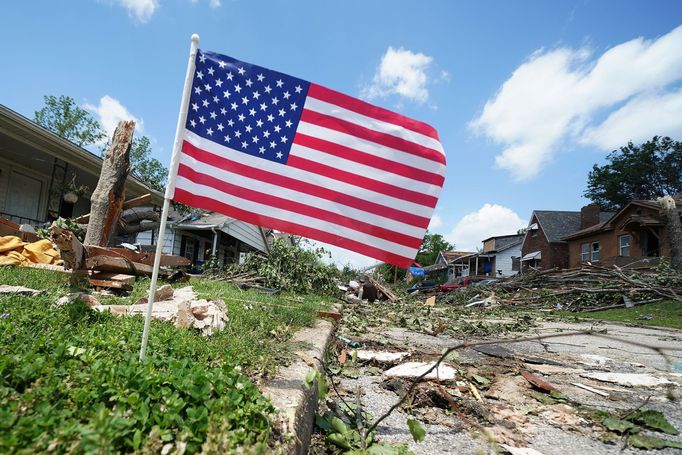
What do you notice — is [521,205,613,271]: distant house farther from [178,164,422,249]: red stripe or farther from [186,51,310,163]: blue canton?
[186,51,310,163]: blue canton

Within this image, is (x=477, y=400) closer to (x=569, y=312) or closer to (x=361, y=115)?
(x=361, y=115)

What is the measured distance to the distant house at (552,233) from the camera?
31.6m

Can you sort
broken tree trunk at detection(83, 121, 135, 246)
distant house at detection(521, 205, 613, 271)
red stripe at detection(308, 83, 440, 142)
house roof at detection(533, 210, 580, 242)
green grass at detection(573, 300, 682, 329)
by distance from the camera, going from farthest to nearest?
1. house roof at detection(533, 210, 580, 242)
2. distant house at detection(521, 205, 613, 271)
3. green grass at detection(573, 300, 682, 329)
4. broken tree trunk at detection(83, 121, 135, 246)
5. red stripe at detection(308, 83, 440, 142)

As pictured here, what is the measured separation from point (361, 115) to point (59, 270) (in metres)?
6.55

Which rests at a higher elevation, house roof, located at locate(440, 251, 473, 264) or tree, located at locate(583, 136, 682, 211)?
tree, located at locate(583, 136, 682, 211)

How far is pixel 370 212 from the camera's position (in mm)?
3398

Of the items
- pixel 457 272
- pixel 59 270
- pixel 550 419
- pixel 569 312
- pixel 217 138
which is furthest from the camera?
pixel 457 272

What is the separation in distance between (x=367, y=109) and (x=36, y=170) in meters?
14.8

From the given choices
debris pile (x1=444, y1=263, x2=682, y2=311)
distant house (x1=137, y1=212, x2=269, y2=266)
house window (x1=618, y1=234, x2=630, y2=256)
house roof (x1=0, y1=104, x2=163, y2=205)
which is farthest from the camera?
house window (x1=618, y1=234, x2=630, y2=256)

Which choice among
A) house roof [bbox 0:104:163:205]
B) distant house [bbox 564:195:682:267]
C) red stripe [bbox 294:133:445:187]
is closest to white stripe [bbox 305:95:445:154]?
red stripe [bbox 294:133:445:187]

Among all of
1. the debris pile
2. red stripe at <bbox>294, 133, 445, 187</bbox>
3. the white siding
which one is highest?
the white siding

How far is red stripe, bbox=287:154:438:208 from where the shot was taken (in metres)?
3.30

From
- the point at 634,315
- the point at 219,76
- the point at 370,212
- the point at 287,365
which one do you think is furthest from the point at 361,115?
the point at 634,315

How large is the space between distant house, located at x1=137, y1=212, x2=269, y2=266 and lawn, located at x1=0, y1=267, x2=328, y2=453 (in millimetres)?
15937
